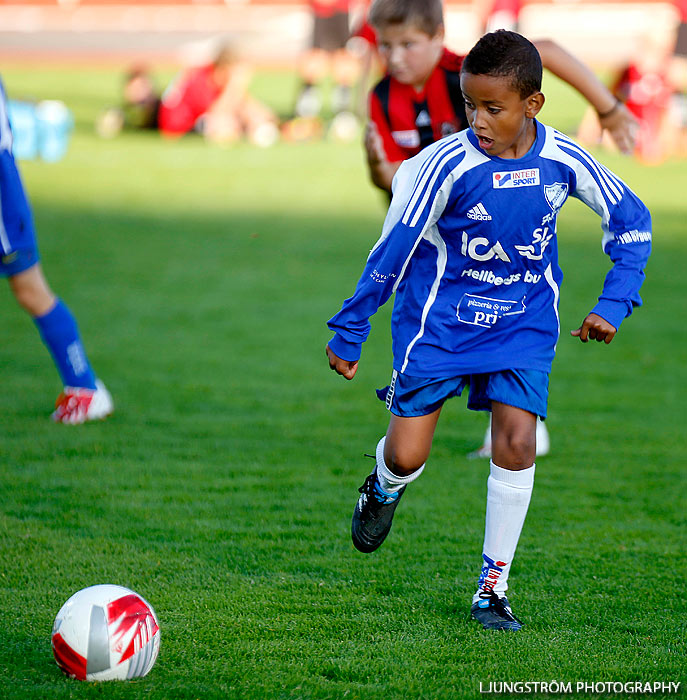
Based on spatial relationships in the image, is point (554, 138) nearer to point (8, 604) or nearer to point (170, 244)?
point (8, 604)

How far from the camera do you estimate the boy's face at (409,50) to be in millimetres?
4289

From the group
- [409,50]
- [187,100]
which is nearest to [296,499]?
[409,50]

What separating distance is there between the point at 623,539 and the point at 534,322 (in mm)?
1293

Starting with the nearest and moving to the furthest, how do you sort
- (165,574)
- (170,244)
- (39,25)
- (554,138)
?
(554,138)
(165,574)
(170,244)
(39,25)

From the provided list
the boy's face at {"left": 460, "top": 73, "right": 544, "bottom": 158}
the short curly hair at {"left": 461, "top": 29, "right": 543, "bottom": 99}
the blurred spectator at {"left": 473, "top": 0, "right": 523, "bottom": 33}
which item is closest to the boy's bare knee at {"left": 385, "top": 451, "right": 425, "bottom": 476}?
the boy's face at {"left": 460, "top": 73, "right": 544, "bottom": 158}

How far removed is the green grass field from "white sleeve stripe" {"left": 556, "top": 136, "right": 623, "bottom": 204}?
1417 millimetres

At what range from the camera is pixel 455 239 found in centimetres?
338

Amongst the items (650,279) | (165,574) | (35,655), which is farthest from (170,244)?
(35,655)

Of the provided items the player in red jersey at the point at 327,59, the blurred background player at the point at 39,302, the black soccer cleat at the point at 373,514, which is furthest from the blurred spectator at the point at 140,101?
the black soccer cleat at the point at 373,514

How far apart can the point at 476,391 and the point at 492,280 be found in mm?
395

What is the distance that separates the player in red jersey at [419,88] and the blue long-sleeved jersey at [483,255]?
0.98 metres

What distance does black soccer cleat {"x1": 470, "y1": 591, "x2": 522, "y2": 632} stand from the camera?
3.35 metres

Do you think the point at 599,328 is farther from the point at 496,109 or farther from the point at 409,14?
the point at 409,14

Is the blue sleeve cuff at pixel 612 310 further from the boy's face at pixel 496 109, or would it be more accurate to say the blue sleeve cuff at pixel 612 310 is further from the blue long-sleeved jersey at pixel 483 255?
the boy's face at pixel 496 109
